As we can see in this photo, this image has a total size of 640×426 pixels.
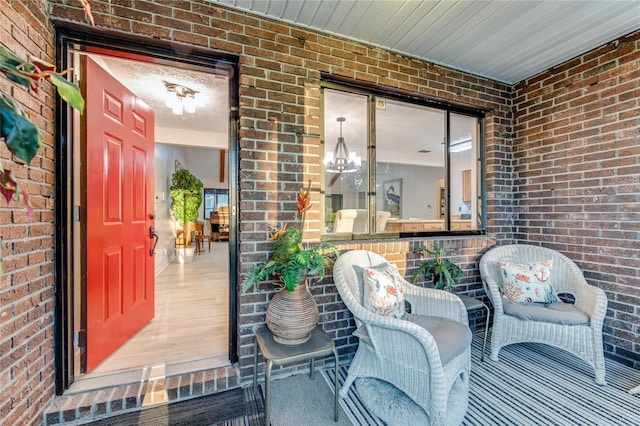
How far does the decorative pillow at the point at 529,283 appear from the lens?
224 centimetres

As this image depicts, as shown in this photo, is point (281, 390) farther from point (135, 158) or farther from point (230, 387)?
point (135, 158)

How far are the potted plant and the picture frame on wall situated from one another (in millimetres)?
4597

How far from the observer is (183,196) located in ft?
19.0

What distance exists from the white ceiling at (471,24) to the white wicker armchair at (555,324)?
1679 mm

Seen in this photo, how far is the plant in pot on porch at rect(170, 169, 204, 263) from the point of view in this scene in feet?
18.8

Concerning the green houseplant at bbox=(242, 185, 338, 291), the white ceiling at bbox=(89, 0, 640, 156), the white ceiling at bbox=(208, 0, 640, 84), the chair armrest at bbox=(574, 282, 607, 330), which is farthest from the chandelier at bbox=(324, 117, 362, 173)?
the chair armrest at bbox=(574, 282, 607, 330)

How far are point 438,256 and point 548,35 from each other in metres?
1.86

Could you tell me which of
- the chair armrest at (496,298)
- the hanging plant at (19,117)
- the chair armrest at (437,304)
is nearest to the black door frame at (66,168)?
the hanging plant at (19,117)

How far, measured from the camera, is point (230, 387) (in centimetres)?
184

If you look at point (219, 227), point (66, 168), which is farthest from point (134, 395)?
point (219, 227)

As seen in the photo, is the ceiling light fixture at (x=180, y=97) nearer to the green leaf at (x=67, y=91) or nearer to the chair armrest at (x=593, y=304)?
the green leaf at (x=67, y=91)

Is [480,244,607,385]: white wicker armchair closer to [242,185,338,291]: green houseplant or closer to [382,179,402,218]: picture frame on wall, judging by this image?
[242,185,338,291]: green houseplant

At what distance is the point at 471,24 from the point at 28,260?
9.86ft

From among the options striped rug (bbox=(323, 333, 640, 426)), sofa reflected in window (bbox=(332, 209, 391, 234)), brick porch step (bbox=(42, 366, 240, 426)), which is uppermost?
sofa reflected in window (bbox=(332, 209, 391, 234))
